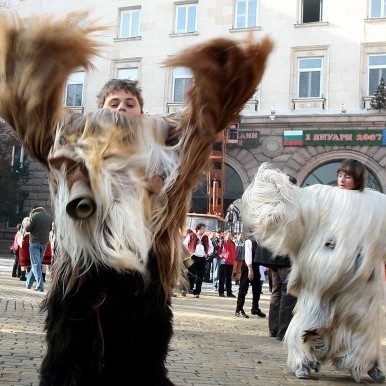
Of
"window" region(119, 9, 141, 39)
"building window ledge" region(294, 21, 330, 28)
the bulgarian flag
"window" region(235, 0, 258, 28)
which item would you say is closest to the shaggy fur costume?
the bulgarian flag

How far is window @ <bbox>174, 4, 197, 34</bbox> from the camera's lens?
3033 centimetres

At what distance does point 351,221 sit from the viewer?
498 cm

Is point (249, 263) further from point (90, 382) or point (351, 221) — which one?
point (90, 382)

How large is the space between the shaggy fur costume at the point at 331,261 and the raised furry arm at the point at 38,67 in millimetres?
2918

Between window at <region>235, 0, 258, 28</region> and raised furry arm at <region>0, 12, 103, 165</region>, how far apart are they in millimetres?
28012

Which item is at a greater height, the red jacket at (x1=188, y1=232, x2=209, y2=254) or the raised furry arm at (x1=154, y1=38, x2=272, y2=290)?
the raised furry arm at (x1=154, y1=38, x2=272, y2=290)

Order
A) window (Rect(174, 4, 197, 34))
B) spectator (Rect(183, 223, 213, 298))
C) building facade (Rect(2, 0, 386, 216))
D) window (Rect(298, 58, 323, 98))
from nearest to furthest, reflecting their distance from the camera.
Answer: spectator (Rect(183, 223, 213, 298)) → building facade (Rect(2, 0, 386, 216)) → window (Rect(298, 58, 323, 98)) → window (Rect(174, 4, 197, 34))

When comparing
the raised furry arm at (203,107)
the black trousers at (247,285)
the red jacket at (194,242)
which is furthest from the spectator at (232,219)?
the raised furry arm at (203,107)

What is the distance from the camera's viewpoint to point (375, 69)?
27.2 meters

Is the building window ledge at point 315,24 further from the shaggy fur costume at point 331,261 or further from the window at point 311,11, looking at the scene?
the shaggy fur costume at point 331,261

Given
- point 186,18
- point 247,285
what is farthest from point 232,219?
point 247,285

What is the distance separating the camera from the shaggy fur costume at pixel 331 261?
498 centimetres

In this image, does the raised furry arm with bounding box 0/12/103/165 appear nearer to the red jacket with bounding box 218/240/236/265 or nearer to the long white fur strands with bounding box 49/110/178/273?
the long white fur strands with bounding box 49/110/178/273

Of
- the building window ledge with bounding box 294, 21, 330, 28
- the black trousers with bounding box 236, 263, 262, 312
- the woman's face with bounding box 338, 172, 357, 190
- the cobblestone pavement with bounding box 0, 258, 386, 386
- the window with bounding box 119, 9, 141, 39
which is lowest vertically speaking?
the cobblestone pavement with bounding box 0, 258, 386, 386
